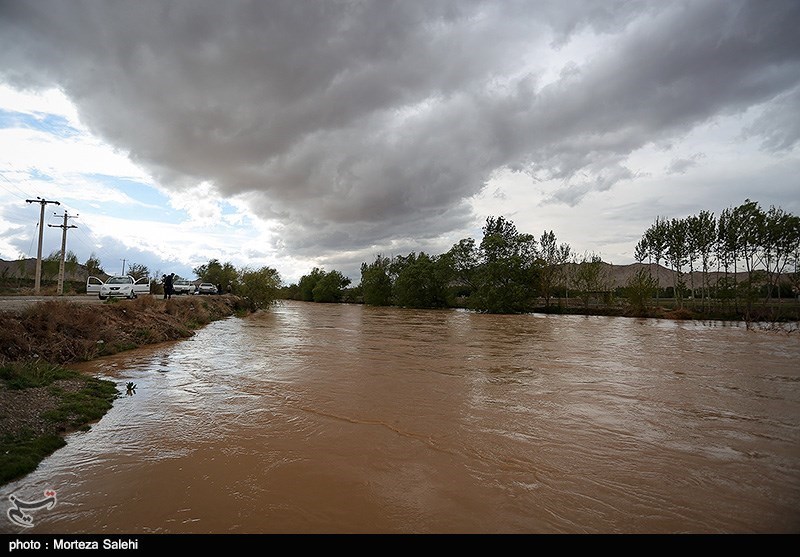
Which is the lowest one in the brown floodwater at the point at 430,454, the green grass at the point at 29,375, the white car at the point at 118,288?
the brown floodwater at the point at 430,454

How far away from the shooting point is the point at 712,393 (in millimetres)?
8398

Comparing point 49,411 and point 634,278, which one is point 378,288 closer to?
point 634,278

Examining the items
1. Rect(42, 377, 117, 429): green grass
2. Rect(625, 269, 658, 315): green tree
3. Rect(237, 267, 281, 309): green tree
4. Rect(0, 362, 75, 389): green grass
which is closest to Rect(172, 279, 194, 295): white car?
Rect(237, 267, 281, 309): green tree

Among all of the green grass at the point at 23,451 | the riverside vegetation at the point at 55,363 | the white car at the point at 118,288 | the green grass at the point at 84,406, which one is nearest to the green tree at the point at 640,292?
the riverside vegetation at the point at 55,363

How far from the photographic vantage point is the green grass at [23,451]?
4270mm

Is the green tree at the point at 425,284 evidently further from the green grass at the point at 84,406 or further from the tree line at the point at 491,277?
the green grass at the point at 84,406

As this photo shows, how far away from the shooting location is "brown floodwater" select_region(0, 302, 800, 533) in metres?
3.66

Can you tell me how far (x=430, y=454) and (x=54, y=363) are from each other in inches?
386

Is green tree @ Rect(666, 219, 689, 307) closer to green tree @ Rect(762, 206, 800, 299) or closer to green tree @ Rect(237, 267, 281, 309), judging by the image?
green tree @ Rect(762, 206, 800, 299)

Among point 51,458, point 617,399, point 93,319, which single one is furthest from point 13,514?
point 93,319

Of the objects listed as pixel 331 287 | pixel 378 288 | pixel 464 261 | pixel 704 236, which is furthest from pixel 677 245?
pixel 331 287

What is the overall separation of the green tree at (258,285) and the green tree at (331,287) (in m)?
49.5

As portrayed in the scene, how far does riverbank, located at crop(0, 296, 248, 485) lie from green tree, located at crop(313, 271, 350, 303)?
69362mm

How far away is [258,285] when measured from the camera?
36.6 m
